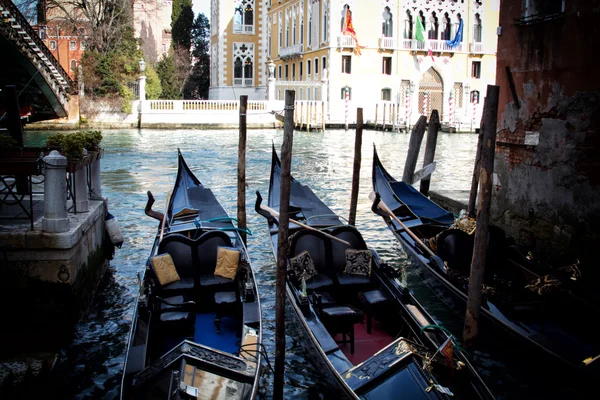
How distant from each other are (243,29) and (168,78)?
18.4 feet

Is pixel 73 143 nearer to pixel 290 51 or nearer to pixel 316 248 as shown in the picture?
pixel 316 248

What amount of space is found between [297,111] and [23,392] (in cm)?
1933

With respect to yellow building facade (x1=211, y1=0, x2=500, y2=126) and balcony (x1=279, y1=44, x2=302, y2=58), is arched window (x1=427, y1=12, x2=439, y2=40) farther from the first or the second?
balcony (x1=279, y1=44, x2=302, y2=58)

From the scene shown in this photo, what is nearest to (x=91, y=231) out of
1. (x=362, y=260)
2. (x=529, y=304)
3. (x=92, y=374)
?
(x=92, y=374)

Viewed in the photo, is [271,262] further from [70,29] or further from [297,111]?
[70,29]

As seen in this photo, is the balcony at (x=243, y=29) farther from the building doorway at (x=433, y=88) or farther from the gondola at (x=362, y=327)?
the gondola at (x=362, y=327)

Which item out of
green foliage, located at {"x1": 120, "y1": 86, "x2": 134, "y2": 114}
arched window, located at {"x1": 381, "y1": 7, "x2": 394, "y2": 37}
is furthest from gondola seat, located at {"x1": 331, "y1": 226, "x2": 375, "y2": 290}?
arched window, located at {"x1": 381, "y1": 7, "x2": 394, "y2": 37}

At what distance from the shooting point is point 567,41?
5.48 meters

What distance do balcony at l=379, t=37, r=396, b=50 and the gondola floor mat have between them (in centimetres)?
2052

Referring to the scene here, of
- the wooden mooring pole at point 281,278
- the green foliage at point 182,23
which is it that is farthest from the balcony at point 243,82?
the wooden mooring pole at point 281,278

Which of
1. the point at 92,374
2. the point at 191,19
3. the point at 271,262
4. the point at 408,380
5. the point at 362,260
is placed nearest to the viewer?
the point at 408,380

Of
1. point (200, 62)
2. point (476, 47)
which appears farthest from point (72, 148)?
point (200, 62)

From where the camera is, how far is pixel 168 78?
24.2 meters

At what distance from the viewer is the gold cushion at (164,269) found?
443 cm
